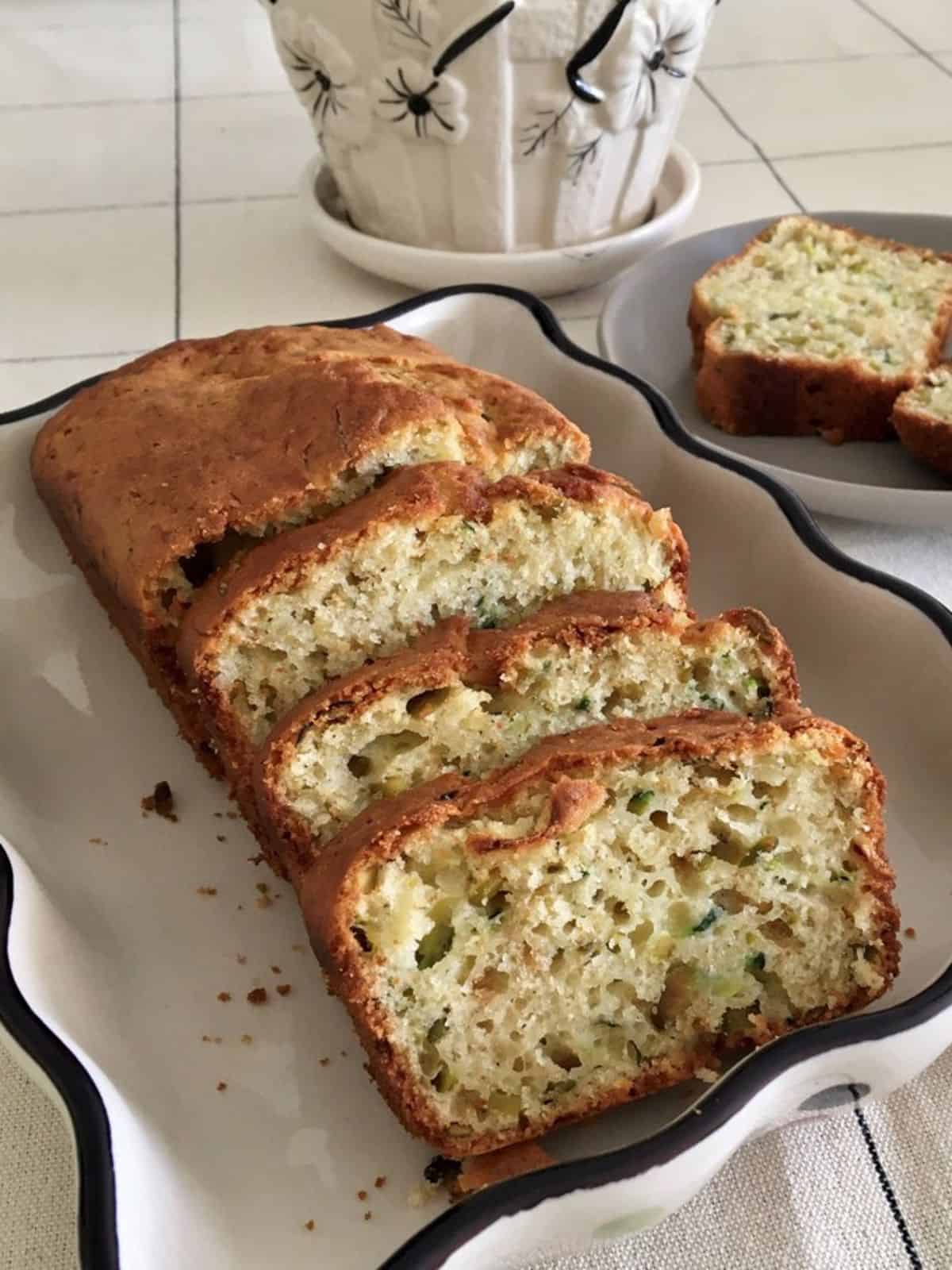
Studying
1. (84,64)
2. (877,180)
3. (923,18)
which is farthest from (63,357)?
(923,18)

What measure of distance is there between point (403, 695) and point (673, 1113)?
1.84 ft

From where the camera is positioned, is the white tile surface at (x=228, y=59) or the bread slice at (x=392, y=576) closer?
the bread slice at (x=392, y=576)

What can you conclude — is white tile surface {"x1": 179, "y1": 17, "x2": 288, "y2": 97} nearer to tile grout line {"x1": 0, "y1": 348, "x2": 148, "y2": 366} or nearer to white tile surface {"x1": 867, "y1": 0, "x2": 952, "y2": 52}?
tile grout line {"x1": 0, "y1": 348, "x2": 148, "y2": 366}

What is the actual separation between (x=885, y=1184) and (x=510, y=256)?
2017 millimetres

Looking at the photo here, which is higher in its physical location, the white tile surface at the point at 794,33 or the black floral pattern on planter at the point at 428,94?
the black floral pattern on planter at the point at 428,94

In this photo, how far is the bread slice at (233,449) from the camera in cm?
167

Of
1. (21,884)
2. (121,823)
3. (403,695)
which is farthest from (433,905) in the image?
(121,823)

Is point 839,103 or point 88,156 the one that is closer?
point 88,156

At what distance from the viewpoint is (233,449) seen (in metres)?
1.74

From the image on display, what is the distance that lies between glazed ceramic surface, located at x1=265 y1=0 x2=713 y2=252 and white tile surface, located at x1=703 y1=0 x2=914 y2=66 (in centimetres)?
190

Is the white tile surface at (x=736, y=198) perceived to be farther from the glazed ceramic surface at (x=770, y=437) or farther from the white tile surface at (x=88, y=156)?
the white tile surface at (x=88, y=156)

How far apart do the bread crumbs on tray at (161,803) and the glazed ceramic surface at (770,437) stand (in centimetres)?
104

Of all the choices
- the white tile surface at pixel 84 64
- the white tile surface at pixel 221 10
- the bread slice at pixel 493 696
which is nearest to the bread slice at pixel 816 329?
the bread slice at pixel 493 696

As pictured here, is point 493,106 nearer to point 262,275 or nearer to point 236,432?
point 262,275
